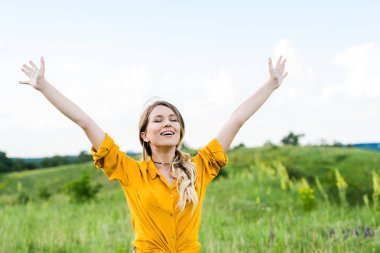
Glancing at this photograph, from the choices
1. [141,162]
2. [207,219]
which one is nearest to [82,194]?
[207,219]

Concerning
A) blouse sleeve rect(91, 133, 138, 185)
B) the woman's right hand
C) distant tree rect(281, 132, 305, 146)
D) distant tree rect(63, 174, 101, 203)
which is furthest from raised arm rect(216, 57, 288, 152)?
distant tree rect(281, 132, 305, 146)

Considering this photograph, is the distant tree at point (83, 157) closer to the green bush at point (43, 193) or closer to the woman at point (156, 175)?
the green bush at point (43, 193)

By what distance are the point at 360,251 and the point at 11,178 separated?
12404 mm

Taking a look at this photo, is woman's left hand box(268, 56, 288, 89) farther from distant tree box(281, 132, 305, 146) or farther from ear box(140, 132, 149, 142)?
distant tree box(281, 132, 305, 146)

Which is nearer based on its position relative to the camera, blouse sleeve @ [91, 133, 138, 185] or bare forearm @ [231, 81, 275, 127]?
blouse sleeve @ [91, 133, 138, 185]

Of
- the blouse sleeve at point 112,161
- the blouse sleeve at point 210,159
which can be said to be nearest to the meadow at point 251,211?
the blouse sleeve at point 210,159

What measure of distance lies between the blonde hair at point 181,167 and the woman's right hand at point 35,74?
64 centimetres

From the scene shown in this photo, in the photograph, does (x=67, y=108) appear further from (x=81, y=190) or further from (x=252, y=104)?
(x=81, y=190)

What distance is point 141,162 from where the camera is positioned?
9.04ft

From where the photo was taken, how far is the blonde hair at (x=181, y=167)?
8.44ft

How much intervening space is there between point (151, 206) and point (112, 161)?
0.33 meters

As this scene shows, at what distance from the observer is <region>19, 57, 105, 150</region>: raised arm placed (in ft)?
8.44

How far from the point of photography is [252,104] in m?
3.04

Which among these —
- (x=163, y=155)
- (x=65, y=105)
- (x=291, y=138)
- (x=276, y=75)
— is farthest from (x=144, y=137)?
(x=291, y=138)
